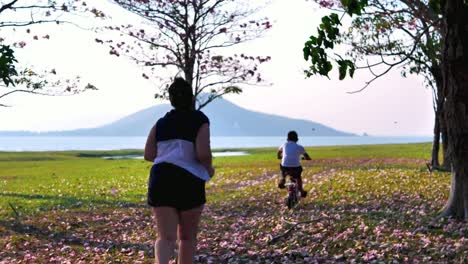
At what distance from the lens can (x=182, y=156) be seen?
6184 millimetres

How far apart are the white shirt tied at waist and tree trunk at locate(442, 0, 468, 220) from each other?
7.39 meters

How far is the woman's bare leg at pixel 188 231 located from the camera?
628cm

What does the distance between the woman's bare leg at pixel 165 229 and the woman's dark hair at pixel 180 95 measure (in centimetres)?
114

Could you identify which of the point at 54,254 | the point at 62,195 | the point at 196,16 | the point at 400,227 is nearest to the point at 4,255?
the point at 54,254

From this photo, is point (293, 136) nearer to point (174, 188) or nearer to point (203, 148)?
point (203, 148)

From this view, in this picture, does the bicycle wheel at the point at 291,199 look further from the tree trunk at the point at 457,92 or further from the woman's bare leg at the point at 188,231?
the woman's bare leg at the point at 188,231

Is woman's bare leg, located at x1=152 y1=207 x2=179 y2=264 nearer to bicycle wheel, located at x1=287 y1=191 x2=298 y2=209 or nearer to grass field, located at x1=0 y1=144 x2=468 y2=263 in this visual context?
grass field, located at x1=0 y1=144 x2=468 y2=263

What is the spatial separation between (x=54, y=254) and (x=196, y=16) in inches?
687

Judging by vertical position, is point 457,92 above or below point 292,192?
above

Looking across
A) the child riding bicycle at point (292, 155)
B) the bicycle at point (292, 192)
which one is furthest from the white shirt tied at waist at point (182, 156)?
the bicycle at point (292, 192)

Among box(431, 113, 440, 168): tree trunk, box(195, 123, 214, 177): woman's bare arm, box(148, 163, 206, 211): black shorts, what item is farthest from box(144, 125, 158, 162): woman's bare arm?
box(431, 113, 440, 168): tree trunk

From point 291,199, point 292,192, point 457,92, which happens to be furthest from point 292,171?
point 457,92

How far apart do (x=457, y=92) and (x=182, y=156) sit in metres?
7.65

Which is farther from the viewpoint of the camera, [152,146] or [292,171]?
[292,171]
